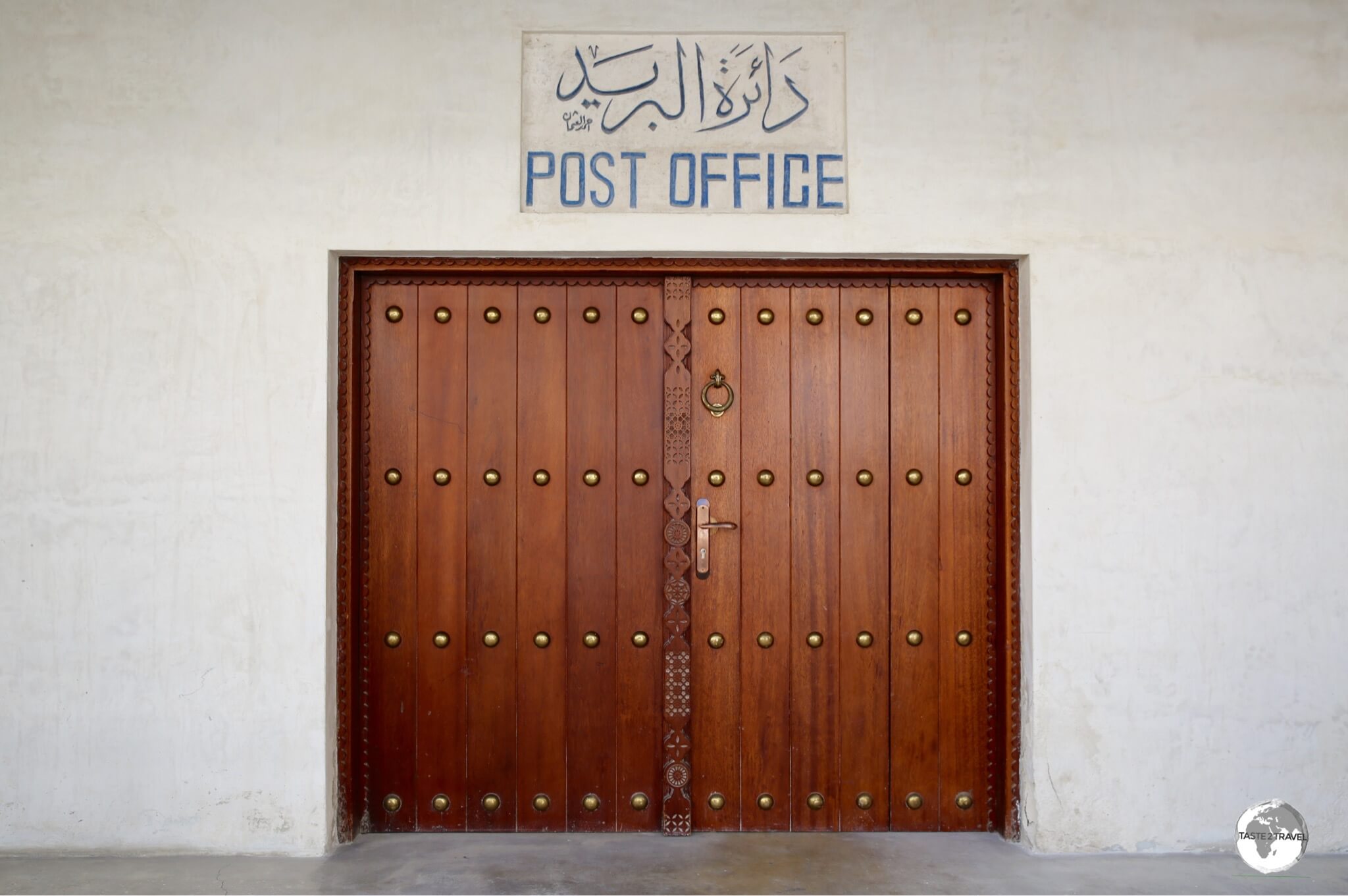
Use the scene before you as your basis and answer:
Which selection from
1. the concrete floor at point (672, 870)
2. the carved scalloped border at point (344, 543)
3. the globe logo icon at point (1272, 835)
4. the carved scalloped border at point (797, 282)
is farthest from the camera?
the carved scalloped border at point (797, 282)

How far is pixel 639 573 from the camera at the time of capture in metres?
3.14

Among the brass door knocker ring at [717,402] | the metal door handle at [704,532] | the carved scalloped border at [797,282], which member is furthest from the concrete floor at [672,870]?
the carved scalloped border at [797,282]

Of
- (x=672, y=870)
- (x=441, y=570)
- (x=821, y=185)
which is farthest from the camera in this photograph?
(x=441, y=570)

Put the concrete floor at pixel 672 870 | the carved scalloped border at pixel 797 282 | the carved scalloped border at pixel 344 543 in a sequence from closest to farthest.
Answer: the concrete floor at pixel 672 870, the carved scalloped border at pixel 344 543, the carved scalloped border at pixel 797 282

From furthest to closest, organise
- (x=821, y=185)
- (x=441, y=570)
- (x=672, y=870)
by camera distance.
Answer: (x=441, y=570), (x=821, y=185), (x=672, y=870)

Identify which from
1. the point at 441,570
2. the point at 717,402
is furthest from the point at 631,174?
the point at 441,570

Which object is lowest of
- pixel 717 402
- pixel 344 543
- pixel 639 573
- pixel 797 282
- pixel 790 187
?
pixel 639 573

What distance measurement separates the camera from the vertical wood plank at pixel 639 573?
3.13 metres

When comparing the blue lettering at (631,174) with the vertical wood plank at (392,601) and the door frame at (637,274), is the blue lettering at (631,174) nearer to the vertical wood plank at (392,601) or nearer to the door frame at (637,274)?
the door frame at (637,274)

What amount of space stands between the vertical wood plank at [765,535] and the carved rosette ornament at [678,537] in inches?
6.7

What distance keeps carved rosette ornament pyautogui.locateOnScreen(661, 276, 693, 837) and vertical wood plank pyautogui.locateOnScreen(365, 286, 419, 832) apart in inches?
31.4

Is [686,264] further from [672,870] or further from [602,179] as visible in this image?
[672,870]

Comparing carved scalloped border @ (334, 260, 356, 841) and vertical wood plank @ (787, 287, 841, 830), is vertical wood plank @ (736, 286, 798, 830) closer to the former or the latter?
vertical wood plank @ (787, 287, 841, 830)

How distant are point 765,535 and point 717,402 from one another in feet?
1.47
